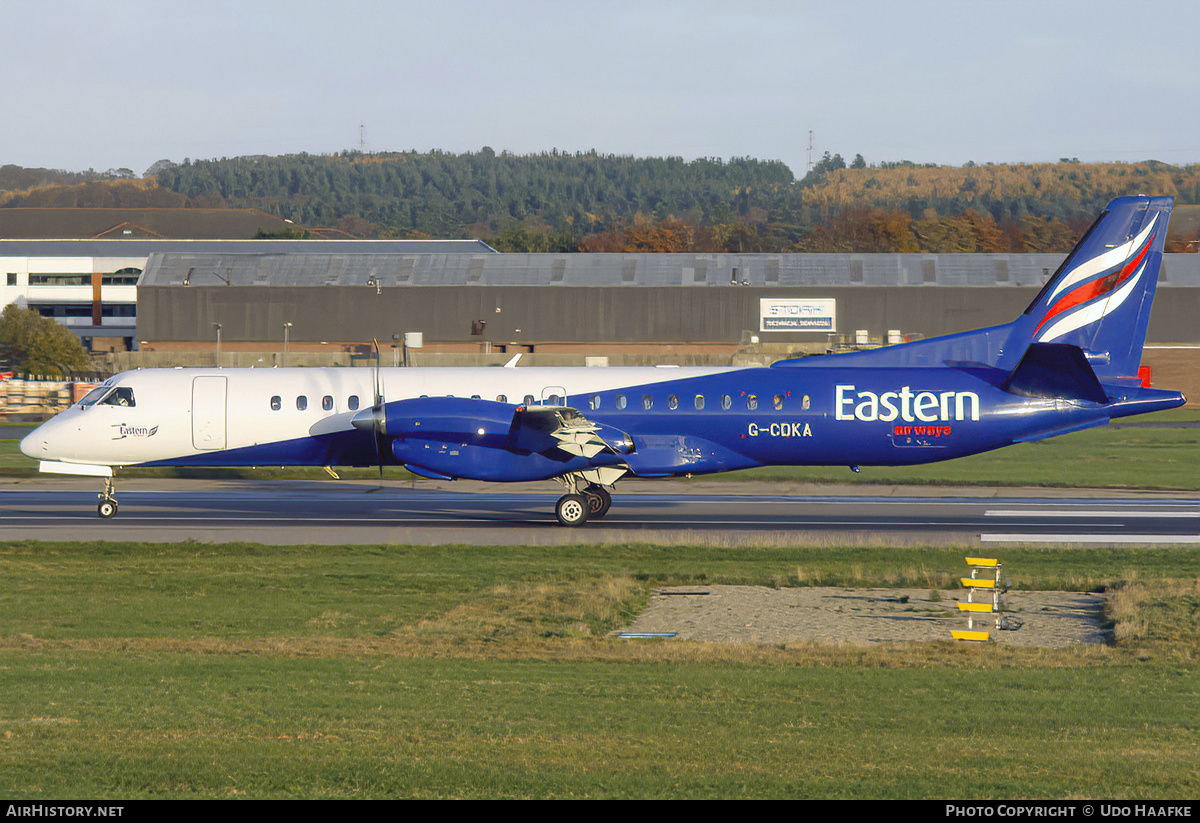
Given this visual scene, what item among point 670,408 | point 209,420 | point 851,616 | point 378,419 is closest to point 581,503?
point 670,408

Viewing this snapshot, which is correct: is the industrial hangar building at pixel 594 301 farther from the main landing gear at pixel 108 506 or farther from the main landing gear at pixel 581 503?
the main landing gear at pixel 581 503

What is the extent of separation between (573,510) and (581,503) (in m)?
0.25

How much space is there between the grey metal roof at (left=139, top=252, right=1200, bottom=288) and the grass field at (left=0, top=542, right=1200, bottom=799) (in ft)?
208

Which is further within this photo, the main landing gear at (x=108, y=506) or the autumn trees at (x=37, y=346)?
the autumn trees at (x=37, y=346)

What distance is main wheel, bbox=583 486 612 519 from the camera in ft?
92.7

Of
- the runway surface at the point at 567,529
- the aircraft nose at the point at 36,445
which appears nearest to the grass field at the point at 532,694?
the runway surface at the point at 567,529

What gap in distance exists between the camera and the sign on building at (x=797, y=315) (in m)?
80.9

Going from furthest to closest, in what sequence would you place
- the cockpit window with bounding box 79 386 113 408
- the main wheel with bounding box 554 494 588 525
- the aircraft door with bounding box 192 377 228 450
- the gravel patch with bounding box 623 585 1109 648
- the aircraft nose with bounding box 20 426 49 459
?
the cockpit window with bounding box 79 386 113 408 → the aircraft door with bounding box 192 377 228 450 → the aircraft nose with bounding box 20 426 49 459 → the main wheel with bounding box 554 494 588 525 → the gravel patch with bounding box 623 585 1109 648

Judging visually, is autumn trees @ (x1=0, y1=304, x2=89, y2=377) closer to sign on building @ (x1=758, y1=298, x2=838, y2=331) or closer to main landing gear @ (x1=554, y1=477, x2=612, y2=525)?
sign on building @ (x1=758, y1=298, x2=838, y2=331)

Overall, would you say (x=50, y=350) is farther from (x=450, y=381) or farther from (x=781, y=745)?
(x=781, y=745)

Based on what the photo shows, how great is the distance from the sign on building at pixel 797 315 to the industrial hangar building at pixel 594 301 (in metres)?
0.07

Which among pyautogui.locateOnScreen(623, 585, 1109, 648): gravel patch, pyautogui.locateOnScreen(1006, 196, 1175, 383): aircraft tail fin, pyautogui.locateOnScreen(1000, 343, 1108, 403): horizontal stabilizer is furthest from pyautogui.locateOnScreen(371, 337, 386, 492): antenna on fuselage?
pyautogui.locateOnScreen(1006, 196, 1175, 383): aircraft tail fin

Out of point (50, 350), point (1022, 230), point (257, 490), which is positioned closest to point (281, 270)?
point (50, 350)

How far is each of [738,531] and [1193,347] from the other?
6058 cm
